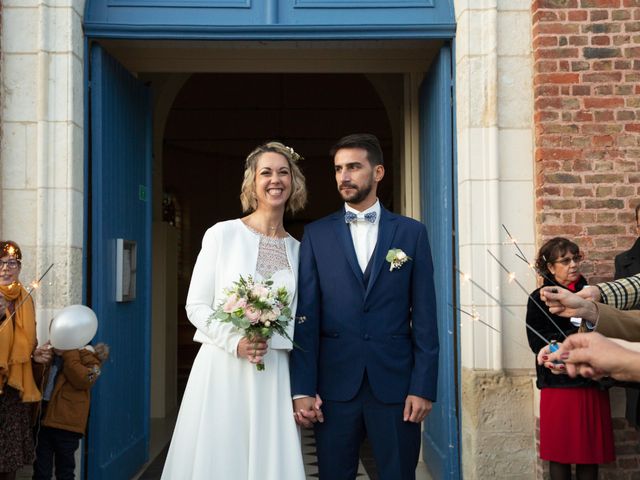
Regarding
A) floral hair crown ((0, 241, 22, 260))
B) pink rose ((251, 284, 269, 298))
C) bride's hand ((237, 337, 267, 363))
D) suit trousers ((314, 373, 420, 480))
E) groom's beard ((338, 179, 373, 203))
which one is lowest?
suit trousers ((314, 373, 420, 480))

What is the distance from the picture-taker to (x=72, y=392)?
4953 millimetres

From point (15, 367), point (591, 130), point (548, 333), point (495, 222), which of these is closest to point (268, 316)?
point (15, 367)

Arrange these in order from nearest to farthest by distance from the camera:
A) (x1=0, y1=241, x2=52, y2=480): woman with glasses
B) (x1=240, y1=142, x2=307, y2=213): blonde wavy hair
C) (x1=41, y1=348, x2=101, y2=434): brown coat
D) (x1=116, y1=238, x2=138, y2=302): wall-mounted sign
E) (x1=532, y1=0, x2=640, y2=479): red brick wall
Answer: (x1=240, y1=142, x2=307, y2=213): blonde wavy hair → (x1=0, y1=241, x2=52, y2=480): woman with glasses → (x1=41, y1=348, x2=101, y2=434): brown coat → (x1=532, y1=0, x2=640, y2=479): red brick wall → (x1=116, y1=238, x2=138, y2=302): wall-mounted sign

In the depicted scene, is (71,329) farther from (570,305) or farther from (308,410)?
(570,305)

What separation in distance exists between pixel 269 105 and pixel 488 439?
526 inches

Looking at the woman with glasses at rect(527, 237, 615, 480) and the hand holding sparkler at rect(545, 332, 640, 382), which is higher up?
the hand holding sparkler at rect(545, 332, 640, 382)

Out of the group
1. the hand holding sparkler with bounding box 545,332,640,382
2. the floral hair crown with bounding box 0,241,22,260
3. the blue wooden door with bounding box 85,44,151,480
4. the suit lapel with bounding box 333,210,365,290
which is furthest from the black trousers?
the hand holding sparkler with bounding box 545,332,640,382

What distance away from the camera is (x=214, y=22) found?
18.9 feet

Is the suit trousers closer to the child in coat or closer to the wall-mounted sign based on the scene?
the child in coat

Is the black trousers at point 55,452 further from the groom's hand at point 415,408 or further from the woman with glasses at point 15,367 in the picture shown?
the groom's hand at point 415,408

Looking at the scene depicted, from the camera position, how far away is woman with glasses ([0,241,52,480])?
457 centimetres

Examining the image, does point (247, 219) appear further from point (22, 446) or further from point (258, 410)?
point (22, 446)

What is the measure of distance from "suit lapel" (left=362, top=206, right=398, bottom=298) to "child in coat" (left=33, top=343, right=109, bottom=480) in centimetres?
212

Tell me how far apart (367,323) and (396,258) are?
335 millimetres
